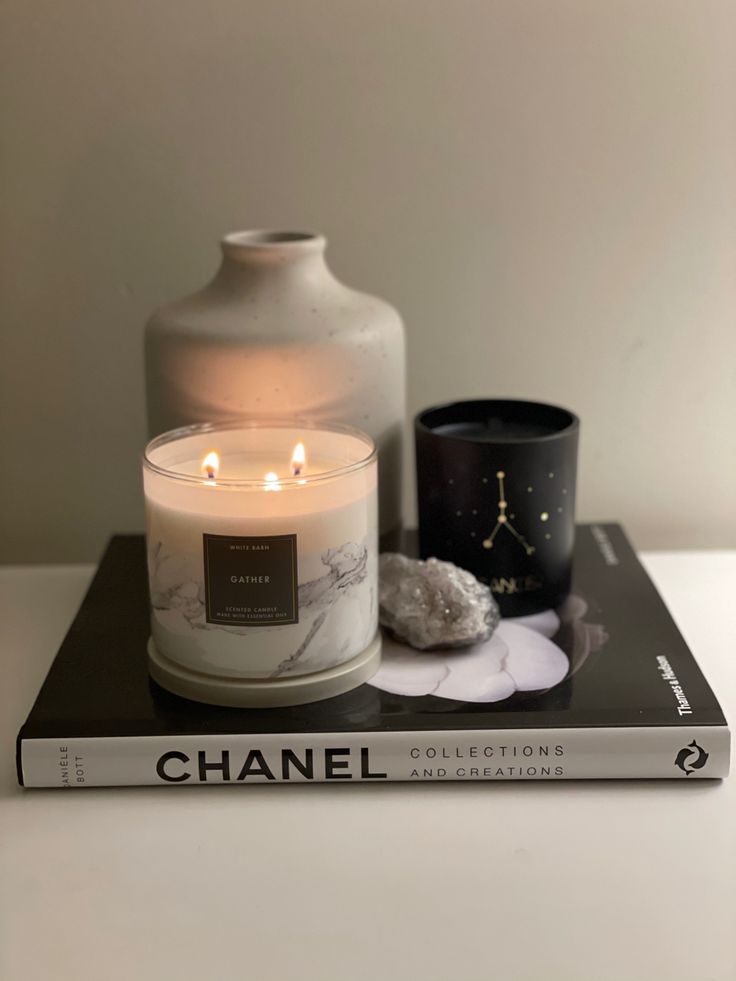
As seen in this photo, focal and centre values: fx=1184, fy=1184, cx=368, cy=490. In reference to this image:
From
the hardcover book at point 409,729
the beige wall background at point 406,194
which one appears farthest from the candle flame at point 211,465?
the beige wall background at point 406,194

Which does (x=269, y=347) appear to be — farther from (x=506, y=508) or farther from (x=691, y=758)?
(x=691, y=758)

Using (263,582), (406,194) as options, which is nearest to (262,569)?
(263,582)

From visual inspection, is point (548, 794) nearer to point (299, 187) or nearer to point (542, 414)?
point (542, 414)

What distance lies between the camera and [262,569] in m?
0.59

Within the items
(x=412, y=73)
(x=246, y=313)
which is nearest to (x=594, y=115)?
(x=412, y=73)

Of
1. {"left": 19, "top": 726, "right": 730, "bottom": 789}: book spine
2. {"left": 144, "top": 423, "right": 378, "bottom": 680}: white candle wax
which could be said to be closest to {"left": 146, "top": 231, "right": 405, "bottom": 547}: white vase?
{"left": 144, "top": 423, "right": 378, "bottom": 680}: white candle wax

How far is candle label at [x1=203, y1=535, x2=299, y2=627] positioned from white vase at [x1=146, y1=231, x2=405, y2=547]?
0.16 metres

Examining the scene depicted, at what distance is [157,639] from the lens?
64 centimetres

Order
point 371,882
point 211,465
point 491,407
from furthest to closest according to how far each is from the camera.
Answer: point 491,407 < point 211,465 < point 371,882

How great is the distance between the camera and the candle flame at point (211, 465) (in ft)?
2.13

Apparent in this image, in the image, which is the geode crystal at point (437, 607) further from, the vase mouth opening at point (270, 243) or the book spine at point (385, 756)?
the vase mouth opening at point (270, 243)

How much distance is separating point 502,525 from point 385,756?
0.18 meters

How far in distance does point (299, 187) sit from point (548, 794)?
0.48 m

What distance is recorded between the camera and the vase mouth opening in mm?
718
